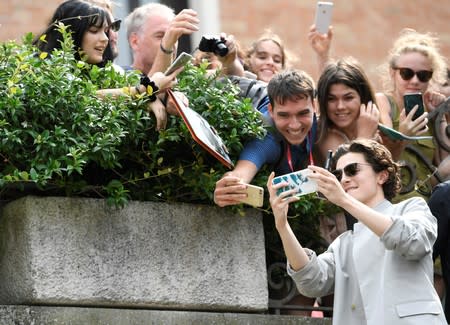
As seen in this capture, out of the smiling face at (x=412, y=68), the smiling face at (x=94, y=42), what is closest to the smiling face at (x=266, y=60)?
the smiling face at (x=412, y=68)

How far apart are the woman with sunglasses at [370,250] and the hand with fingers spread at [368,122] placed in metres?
1.04

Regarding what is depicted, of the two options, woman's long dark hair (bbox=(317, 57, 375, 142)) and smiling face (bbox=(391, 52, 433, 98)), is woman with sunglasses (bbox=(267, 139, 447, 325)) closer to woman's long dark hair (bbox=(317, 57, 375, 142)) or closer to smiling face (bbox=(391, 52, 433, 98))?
woman's long dark hair (bbox=(317, 57, 375, 142))

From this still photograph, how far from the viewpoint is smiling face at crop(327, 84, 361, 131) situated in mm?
8500

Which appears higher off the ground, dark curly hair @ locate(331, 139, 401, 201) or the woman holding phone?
the woman holding phone

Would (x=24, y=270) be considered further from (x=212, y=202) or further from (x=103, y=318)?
(x=212, y=202)

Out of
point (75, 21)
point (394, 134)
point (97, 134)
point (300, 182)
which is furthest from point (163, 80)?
point (394, 134)

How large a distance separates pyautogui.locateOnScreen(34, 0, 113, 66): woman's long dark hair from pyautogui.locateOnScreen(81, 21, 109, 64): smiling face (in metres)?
0.02

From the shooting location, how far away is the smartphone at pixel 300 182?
7.04m

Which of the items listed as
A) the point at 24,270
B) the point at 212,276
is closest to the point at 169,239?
the point at 212,276

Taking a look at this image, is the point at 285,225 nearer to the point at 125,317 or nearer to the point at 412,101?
the point at 125,317

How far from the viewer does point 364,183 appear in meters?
7.22

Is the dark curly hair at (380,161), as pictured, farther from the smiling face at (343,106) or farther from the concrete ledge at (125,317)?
the smiling face at (343,106)

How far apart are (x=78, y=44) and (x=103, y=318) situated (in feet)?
4.85

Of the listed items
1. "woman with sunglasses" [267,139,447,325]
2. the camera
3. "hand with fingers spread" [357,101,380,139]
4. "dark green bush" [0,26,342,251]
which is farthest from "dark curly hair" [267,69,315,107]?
"woman with sunglasses" [267,139,447,325]
